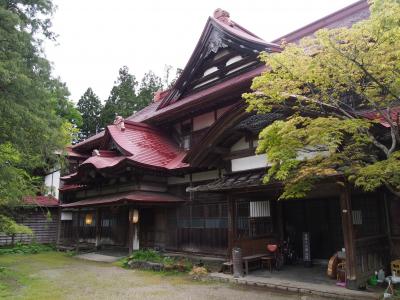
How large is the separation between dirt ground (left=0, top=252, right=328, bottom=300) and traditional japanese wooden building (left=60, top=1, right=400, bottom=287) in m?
1.86

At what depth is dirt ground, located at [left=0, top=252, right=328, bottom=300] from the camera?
8781 mm

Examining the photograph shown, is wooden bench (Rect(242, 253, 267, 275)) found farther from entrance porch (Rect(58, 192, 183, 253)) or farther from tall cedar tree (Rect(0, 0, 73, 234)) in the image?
tall cedar tree (Rect(0, 0, 73, 234))

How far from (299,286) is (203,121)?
903 cm

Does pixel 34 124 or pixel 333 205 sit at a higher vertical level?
pixel 34 124

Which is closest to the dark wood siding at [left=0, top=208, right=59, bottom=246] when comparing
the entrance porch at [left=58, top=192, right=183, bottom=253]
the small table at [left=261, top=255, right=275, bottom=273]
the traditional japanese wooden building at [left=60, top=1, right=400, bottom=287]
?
the entrance porch at [left=58, top=192, right=183, bottom=253]

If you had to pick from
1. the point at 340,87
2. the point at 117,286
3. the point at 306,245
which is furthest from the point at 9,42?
the point at 306,245

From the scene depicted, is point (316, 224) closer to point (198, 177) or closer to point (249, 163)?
point (249, 163)

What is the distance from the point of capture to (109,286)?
1013 centimetres

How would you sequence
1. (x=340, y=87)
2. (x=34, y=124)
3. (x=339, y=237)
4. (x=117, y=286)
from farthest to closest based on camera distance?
(x=339, y=237) → (x=34, y=124) → (x=117, y=286) → (x=340, y=87)

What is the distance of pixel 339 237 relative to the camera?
11891mm

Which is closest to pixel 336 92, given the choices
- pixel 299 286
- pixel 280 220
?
pixel 299 286

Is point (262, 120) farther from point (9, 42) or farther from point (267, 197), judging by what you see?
point (9, 42)

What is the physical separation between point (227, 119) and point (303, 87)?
3.60 meters

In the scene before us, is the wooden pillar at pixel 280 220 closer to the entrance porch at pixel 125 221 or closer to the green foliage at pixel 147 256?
the entrance porch at pixel 125 221
